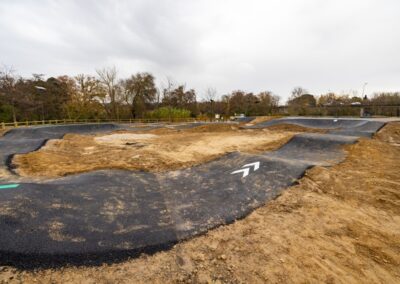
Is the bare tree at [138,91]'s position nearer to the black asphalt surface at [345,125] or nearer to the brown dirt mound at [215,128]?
the brown dirt mound at [215,128]

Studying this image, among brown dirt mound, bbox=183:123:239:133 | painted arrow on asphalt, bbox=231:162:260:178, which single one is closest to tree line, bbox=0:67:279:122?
brown dirt mound, bbox=183:123:239:133

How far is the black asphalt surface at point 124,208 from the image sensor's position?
349cm

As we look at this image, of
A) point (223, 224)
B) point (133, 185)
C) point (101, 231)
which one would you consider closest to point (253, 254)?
point (223, 224)

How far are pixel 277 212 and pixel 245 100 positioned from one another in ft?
205

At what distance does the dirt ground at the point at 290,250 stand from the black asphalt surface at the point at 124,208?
29cm

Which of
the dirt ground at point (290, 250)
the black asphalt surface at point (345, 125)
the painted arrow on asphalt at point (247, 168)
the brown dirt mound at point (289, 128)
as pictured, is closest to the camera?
the dirt ground at point (290, 250)

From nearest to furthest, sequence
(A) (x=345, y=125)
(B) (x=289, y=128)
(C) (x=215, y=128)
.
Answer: (A) (x=345, y=125), (B) (x=289, y=128), (C) (x=215, y=128)

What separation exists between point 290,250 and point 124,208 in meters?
3.82

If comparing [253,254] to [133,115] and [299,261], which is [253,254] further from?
[133,115]

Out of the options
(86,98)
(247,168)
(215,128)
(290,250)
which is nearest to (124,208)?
(290,250)

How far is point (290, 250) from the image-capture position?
12.0ft

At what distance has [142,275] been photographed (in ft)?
10.3

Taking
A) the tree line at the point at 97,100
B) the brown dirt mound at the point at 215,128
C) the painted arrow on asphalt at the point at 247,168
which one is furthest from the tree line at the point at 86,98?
the painted arrow on asphalt at the point at 247,168

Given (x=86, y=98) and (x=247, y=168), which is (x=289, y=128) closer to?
(x=247, y=168)
